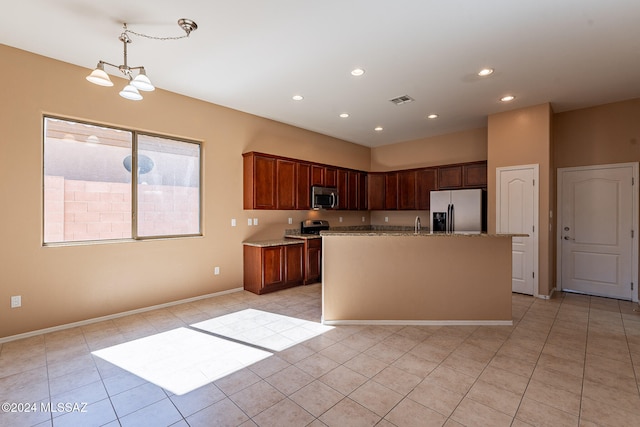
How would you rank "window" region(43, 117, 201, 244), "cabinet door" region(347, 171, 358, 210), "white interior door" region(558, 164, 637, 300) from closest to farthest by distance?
"window" region(43, 117, 201, 244), "white interior door" region(558, 164, 637, 300), "cabinet door" region(347, 171, 358, 210)

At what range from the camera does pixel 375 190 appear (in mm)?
6957

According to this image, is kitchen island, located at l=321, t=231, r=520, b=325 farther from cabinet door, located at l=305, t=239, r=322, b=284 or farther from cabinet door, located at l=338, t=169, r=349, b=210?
cabinet door, located at l=338, t=169, r=349, b=210

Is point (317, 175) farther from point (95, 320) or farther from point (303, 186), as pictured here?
point (95, 320)

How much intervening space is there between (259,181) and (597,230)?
536cm

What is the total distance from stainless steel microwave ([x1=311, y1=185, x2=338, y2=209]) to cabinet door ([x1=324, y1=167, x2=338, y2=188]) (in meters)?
0.12

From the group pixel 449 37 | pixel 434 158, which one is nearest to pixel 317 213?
pixel 434 158

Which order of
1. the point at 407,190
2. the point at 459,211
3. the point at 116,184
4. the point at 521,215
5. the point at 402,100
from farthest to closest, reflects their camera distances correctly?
the point at 407,190 → the point at 459,211 → the point at 521,215 → the point at 402,100 → the point at 116,184

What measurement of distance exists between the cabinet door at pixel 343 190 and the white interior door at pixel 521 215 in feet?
9.34

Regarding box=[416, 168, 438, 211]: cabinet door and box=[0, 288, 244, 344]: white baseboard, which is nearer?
box=[0, 288, 244, 344]: white baseboard

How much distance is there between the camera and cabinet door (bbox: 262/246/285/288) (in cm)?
462

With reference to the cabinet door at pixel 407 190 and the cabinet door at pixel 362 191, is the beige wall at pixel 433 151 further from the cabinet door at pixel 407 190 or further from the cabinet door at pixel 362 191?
the cabinet door at pixel 362 191

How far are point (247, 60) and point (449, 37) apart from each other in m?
2.06

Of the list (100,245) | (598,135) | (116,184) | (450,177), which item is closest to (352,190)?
(450,177)

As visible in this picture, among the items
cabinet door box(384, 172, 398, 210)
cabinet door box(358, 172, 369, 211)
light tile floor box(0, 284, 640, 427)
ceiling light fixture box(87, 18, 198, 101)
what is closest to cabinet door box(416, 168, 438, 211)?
cabinet door box(384, 172, 398, 210)
